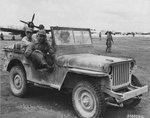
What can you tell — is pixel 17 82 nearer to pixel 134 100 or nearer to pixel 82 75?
pixel 82 75

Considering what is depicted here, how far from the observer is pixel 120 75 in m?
5.62

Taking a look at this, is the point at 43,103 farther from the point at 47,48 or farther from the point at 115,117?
the point at 115,117

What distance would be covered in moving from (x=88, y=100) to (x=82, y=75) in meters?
0.55

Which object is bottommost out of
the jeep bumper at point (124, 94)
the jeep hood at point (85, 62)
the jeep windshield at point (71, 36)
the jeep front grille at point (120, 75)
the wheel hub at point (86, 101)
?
the wheel hub at point (86, 101)

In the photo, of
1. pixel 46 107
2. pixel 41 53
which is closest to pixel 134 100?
pixel 46 107

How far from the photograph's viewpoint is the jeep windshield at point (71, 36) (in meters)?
6.35

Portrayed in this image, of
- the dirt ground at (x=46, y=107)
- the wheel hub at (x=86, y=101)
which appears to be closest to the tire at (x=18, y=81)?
the dirt ground at (x=46, y=107)

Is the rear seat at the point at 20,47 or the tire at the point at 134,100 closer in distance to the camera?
the tire at the point at 134,100

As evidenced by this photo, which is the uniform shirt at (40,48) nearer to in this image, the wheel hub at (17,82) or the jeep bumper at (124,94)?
the wheel hub at (17,82)

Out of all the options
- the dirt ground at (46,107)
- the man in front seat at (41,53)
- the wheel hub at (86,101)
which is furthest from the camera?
Result: the man in front seat at (41,53)

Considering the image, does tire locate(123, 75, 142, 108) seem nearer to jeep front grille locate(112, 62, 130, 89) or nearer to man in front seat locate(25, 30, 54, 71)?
jeep front grille locate(112, 62, 130, 89)

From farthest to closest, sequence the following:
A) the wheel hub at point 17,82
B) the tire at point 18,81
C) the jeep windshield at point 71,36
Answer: the wheel hub at point 17,82
the tire at point 18,81
the jeep windshield at point 71,36

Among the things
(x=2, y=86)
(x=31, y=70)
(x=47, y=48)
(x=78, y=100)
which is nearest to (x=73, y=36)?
(x=47, y=48)

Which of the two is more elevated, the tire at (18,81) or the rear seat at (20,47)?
the rear seat at (20,47)
